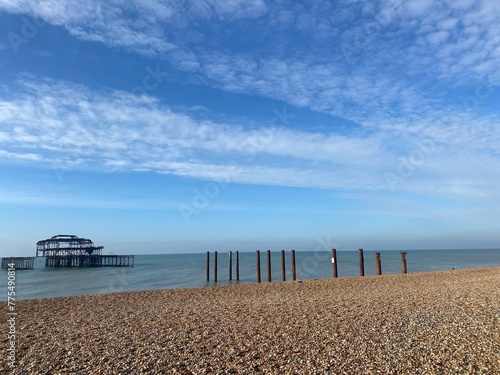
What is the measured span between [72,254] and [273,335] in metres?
70.2

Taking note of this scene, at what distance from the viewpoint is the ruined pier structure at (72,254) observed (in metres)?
69.1

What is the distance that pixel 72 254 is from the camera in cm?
6919

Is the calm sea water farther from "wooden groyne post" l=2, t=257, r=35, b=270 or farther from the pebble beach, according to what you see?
the pebble beach

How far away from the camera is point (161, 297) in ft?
51.1

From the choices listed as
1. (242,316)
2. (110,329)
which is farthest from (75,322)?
(242,316)

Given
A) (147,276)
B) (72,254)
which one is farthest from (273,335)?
(72,254)

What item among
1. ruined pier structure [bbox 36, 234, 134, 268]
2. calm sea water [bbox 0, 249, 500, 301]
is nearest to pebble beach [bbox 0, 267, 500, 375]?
calm sea water [bbox 0, 249, 500, 301]

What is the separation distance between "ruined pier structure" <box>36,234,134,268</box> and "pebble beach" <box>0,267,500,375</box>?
2379 inches

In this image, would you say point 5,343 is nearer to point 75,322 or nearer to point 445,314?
point 75,322

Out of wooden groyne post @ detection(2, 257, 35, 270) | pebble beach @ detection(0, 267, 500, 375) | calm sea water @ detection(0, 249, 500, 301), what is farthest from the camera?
wooden groyne post @ detection(2, 257, 35, 270)

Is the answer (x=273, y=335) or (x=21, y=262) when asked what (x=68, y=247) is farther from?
(x=273, y=335)

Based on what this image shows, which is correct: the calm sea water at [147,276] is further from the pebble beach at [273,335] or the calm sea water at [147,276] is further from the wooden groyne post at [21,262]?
the pebble beach at [273,335]

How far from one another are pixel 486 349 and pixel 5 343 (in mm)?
9803

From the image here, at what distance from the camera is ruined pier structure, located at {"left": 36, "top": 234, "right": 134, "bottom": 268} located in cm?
6906
